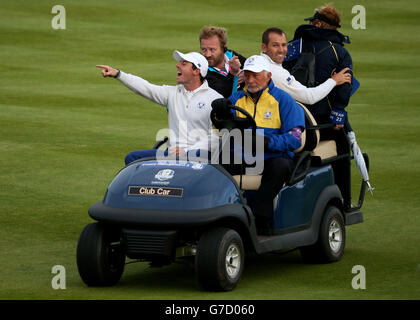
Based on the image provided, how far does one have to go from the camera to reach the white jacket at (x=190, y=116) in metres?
8.59

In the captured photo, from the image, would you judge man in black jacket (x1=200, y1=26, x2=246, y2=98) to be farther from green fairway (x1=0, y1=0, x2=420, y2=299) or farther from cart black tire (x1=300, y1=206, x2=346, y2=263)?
green fairway (x1=0, y1=0, x2=420, y2=299)

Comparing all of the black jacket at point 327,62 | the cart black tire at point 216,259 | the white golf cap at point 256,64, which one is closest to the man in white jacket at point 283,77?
the black jacket at point 327,62

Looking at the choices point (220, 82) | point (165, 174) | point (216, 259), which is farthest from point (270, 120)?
point (216, 259)

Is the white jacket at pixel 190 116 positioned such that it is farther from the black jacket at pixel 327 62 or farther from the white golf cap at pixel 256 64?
the black jacket at pixel 327 62

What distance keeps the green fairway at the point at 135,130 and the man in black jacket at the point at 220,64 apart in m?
1.60

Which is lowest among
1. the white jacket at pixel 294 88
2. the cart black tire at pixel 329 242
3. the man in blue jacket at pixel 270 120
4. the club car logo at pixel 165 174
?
the cart black tire at pixel 329 242

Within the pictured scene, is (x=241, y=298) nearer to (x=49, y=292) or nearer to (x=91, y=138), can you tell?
(x=49, y=292)

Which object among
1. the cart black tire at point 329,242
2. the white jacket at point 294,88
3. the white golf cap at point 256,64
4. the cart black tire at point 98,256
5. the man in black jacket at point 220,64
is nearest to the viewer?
the cart black tire at point 98,256

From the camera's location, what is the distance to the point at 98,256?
775cm

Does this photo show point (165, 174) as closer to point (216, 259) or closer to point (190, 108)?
point (216, 259)

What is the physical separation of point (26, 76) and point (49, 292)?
15.4 metres

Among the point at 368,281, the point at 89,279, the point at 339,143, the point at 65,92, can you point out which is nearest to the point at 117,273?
the point at 89,279

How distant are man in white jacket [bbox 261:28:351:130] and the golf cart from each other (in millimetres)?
758

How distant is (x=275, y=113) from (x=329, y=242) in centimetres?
126
